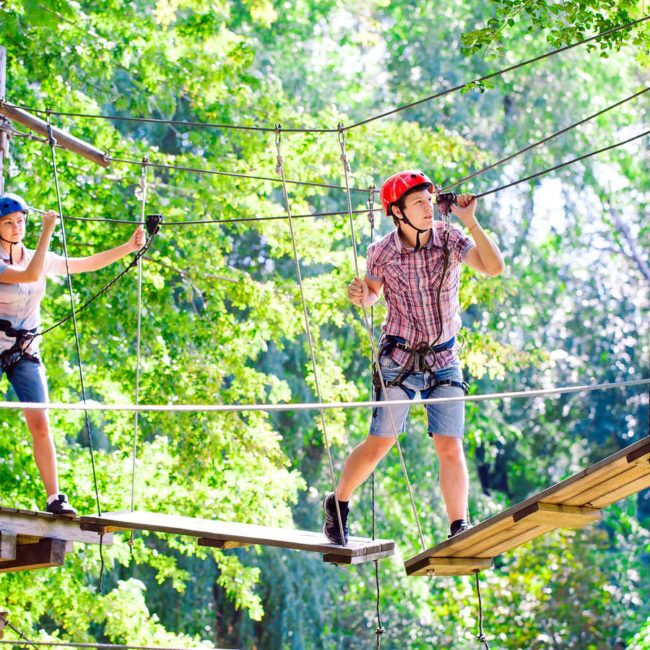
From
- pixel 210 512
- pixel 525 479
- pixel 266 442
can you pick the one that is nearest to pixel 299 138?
pixel 266 442

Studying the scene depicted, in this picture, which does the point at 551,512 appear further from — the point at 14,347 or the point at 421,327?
the point at 14,347

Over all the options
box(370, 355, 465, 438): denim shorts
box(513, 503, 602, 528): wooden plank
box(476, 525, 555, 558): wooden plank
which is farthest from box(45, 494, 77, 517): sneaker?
box(513, 503, 602, 528): wooden plank

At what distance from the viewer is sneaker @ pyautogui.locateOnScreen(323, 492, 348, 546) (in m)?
3.73

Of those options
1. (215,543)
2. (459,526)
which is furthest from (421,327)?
(215,543)

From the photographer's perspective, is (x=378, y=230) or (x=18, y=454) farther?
(x=378, y=230)

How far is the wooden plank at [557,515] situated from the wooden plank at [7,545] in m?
1.83

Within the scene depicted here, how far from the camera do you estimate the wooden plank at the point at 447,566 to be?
3.71 m

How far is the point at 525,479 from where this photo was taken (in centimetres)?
1523

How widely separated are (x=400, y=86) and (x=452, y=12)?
3.45 ft

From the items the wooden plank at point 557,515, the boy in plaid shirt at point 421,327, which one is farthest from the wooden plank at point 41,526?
the wooden plank at point 557,515

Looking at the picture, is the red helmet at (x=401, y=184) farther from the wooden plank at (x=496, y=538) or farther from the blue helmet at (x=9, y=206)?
the blue helmet at (x=9, y=206)

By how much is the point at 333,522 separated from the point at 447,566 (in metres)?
0.38

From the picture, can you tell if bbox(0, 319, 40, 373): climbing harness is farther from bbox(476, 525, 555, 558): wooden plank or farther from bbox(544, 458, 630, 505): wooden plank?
bbox(544, 458, 630, 505): wooden plank

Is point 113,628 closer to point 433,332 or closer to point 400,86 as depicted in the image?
point 433,332
